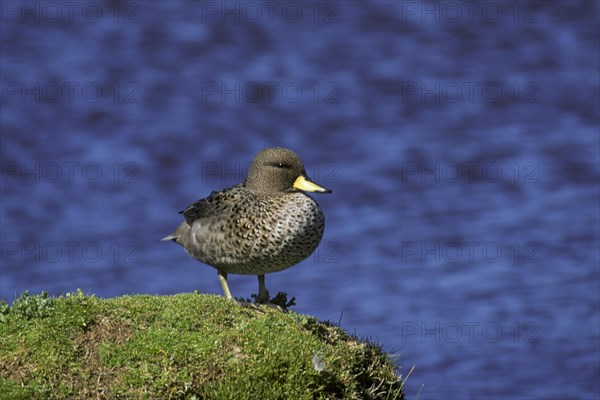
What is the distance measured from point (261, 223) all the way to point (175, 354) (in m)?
1.73

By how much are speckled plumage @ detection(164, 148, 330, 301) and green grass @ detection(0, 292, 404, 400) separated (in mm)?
589

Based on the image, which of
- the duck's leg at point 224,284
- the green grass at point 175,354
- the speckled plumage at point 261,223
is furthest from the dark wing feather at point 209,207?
the green grass at point 175,354

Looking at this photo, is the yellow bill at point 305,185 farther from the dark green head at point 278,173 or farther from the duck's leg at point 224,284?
the duck's leg at point 224,284

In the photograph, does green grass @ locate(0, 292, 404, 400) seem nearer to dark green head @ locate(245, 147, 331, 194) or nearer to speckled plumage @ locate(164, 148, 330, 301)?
speckled plumage @ locate(164, 148, 330, 301)

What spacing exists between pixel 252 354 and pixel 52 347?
4.66 feet

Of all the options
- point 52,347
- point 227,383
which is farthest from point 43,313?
point 227,383

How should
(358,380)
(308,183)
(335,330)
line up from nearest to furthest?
(358,380) → (335,330) → (308,183)

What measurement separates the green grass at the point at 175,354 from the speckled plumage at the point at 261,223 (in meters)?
0.59

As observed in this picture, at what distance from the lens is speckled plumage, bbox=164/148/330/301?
8.94m

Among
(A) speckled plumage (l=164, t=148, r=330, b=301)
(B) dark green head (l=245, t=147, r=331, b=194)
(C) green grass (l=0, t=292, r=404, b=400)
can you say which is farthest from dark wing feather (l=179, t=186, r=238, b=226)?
(C) green grass (l=0, t=292, r=404, b=400)

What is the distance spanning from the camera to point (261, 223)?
9.01 metres

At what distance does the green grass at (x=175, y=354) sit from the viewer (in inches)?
293

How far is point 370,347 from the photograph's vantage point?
855 cm

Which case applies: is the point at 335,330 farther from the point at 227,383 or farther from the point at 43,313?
the point at 43,313
